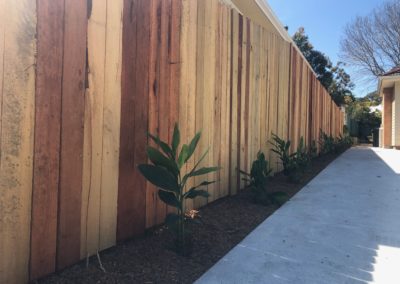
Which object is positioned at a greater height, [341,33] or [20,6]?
[341,33]

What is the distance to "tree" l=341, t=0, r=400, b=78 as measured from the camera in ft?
74.9

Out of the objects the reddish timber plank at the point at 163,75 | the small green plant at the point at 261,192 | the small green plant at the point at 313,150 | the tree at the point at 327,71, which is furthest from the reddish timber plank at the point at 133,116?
the tree at the point at 327,71

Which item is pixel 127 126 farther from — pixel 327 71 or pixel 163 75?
pixel 327 71

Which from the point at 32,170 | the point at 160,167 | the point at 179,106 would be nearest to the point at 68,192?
the point at 32,170

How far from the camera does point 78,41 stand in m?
2.01

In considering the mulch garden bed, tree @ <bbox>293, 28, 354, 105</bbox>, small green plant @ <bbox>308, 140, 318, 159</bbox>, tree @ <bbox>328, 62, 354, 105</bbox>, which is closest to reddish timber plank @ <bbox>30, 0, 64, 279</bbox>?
the mulch garden bed

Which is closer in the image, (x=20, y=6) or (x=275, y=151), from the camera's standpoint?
(x=20, y=6)

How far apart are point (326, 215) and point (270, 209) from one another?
23.2 inches

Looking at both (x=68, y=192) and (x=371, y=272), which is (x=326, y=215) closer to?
(x=371, y=272)

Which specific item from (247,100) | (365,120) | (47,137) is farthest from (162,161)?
(365,120)

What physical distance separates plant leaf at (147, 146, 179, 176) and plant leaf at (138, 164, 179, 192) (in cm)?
3

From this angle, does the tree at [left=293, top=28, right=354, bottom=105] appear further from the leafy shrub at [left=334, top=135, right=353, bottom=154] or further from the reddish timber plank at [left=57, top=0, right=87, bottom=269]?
the reddish timber plank at [left=57, top=0, right=87, bottom=269]

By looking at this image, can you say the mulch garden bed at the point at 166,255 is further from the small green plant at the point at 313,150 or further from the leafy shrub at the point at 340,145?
the leafy shrub at the point at 340,145

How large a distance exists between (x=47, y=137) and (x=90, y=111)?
348mm
